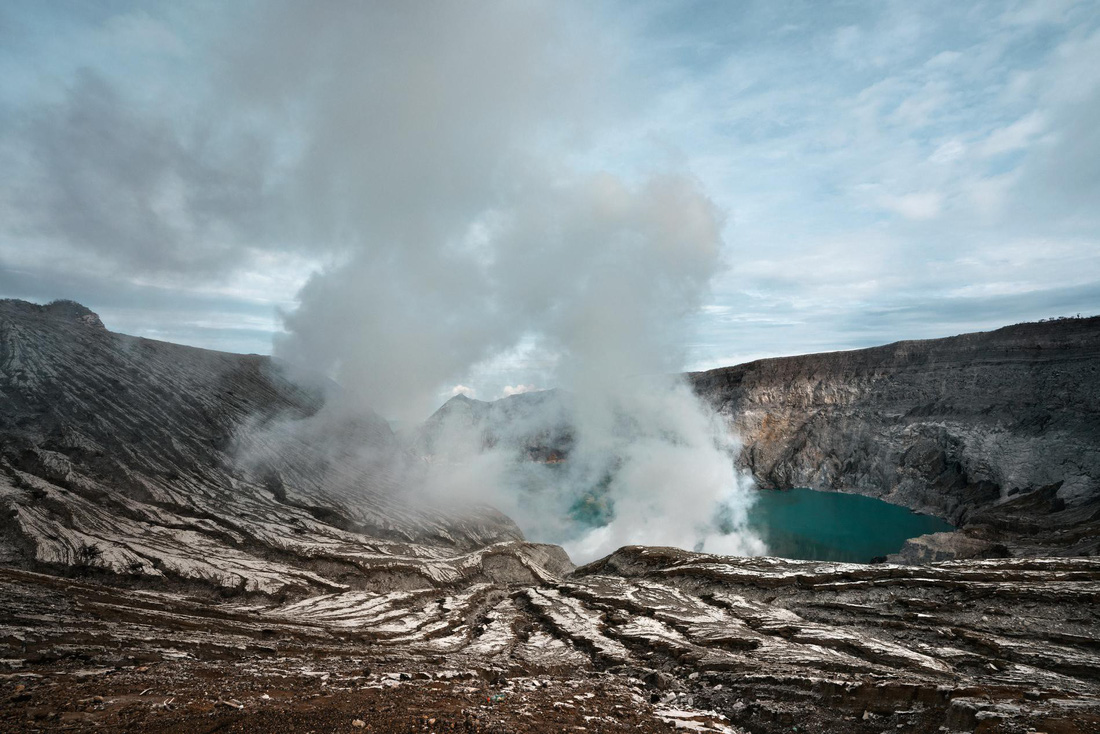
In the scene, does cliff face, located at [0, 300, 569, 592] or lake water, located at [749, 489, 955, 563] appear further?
lake water, located at [749, 489, 955, 563]

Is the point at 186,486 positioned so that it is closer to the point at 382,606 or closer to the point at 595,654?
the point at 382,606

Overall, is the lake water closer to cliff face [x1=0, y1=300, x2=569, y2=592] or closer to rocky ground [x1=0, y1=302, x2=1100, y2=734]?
rocky ground [x1=0, y1=302, x2=1100, y2=734]

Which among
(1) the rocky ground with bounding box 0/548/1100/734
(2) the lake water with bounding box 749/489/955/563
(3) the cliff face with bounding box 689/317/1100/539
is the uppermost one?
(3) the cliff face with bounding box 689/317/1100/539

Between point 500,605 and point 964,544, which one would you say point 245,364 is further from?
point 964,544

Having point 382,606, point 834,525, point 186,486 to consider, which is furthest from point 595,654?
point 834,525

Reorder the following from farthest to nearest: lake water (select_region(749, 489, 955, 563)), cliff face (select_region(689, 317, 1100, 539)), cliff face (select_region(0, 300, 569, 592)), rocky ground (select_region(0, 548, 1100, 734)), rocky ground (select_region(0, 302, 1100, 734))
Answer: cliff face (select_region(689, 317, 1100, 539))
lake water (select_region(749, 489, 955, 563))
cliff face (select_region(0, 300, 569, 592))
rocky ground (select_region(0, 302, 1100, 734))
rocky ground (select_region(0, 548, 1100, 734))

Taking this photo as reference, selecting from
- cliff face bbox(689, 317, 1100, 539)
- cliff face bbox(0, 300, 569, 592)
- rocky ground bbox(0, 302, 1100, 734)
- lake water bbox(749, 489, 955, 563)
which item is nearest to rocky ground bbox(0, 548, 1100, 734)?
rocky ground bbox(0, 302, 1100, 734)
